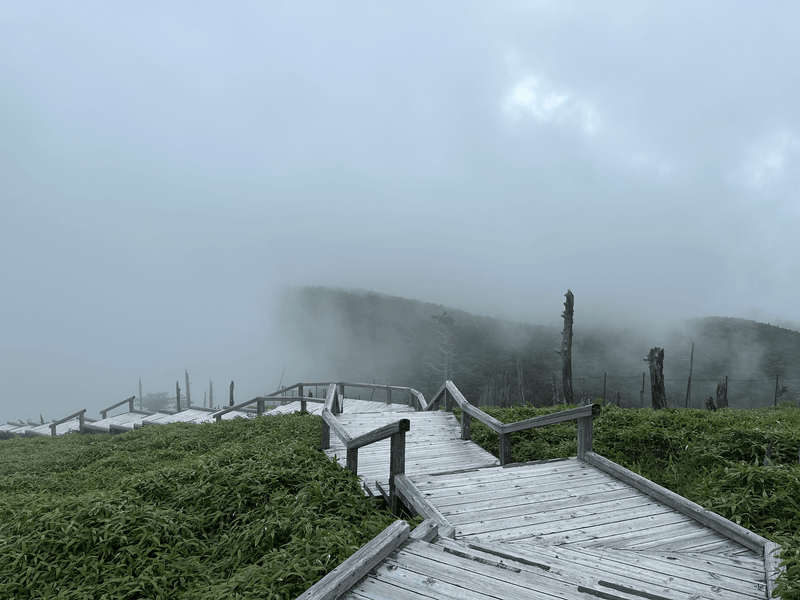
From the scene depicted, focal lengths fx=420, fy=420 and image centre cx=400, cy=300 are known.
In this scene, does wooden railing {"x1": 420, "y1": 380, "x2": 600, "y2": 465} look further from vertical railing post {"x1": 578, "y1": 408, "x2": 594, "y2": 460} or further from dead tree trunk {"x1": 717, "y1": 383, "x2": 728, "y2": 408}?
dead tree trunk {"x1": 717, "y1": 383, "x2": 728, "y2": 408}

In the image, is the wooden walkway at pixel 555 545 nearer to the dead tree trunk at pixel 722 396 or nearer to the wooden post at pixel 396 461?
the wooden post at pixel 396 461

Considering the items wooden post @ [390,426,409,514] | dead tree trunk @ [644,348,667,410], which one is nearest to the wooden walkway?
wooden post @ [390,426,409,514]

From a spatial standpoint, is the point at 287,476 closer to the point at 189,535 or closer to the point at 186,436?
the point at 189,535

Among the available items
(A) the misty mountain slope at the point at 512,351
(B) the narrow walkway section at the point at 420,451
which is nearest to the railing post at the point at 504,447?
(B) the narrow walkway section at the point at 420,451

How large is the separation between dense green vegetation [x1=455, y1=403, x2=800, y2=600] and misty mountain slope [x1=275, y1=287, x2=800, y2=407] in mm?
25185

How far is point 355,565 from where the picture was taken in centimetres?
308

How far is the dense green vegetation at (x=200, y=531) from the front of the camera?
13.0 ft

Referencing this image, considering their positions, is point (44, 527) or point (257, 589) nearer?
point (257, 589)

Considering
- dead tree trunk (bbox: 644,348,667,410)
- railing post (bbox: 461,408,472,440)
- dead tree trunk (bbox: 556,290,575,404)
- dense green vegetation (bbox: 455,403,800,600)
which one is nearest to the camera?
dense green vegetation (bbox: 455,403,800,600)

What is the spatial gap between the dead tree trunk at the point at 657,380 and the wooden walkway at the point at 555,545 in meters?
11.2

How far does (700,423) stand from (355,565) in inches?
312

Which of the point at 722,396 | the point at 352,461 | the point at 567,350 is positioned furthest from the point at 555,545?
the point at 722,396

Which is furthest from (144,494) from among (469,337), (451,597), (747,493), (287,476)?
(469,337)

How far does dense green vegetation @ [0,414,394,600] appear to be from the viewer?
3969 millimetres
